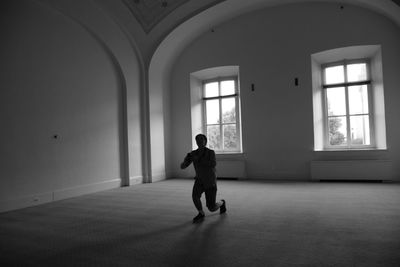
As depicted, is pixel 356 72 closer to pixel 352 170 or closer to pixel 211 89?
pixel 352 170

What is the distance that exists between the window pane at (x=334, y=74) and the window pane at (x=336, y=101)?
242 millimetres

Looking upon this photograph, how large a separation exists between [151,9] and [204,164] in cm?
560

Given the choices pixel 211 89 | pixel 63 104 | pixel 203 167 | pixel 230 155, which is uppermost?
pixel 211 89

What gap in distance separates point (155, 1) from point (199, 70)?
8.58 feet

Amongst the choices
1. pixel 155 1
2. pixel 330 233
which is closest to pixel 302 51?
pixel 155 1

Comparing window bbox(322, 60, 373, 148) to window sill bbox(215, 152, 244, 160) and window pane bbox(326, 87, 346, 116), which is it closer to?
window pane bbox(326, 87, 346, 116)

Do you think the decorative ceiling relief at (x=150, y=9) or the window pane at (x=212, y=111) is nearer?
the decorative ceiling relief at (x=150, y=9)

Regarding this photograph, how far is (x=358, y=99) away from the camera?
8516mm

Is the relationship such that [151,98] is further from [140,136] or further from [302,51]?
[302,51]

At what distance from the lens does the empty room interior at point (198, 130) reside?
11.9 ft

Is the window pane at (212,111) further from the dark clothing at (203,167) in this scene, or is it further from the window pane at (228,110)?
the dark clothing at (203,167)

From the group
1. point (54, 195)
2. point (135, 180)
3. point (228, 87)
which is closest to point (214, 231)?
point (54, 195)

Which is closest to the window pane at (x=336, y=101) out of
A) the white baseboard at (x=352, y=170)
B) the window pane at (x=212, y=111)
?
the white baseboard at (x=352, y=170)

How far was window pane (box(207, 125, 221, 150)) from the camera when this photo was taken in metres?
10.2
